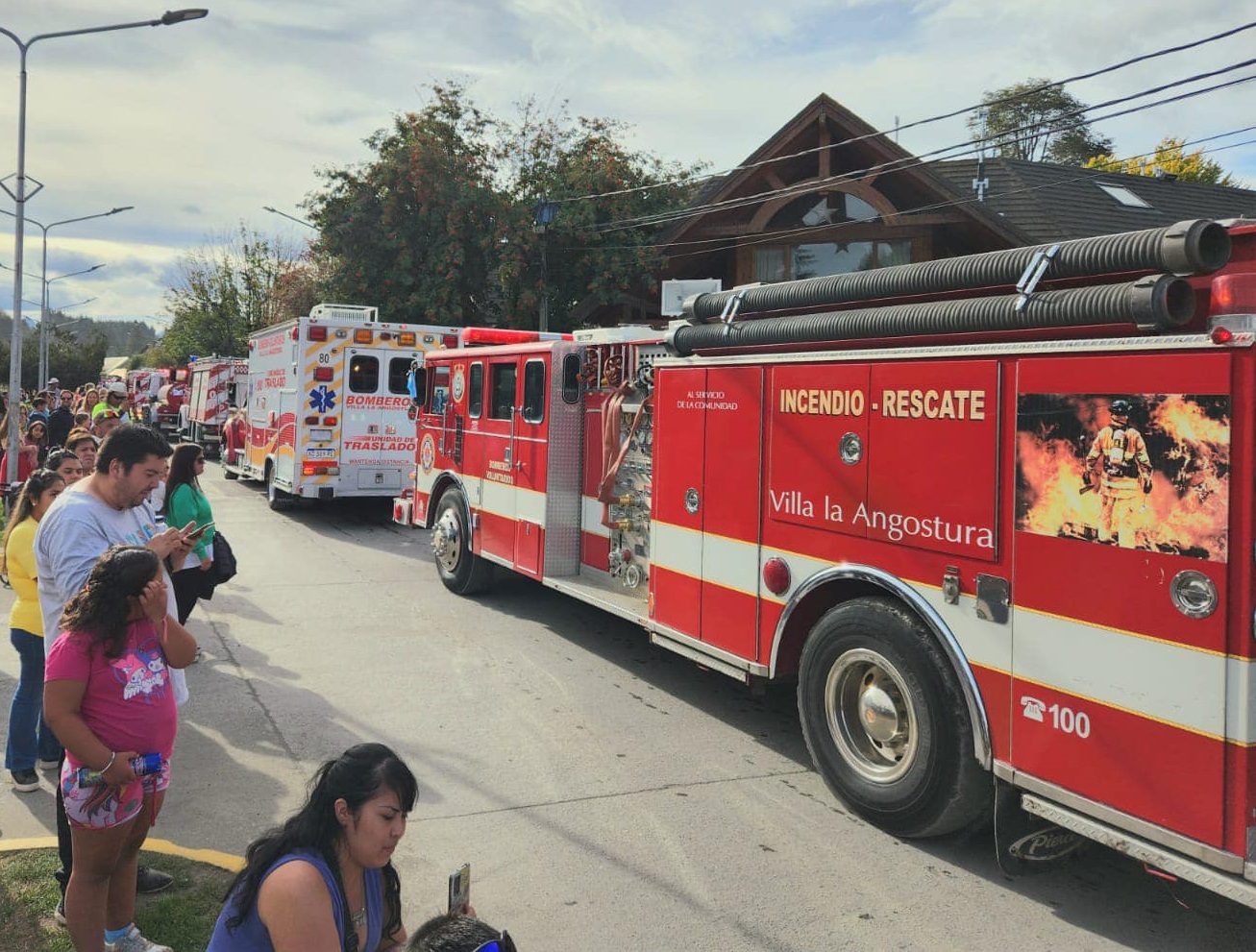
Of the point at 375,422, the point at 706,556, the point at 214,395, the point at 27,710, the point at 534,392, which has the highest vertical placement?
the point at 214,395

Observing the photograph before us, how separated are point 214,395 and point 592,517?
73.3ft

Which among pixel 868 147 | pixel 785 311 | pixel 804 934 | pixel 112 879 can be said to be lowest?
pixel 804 934

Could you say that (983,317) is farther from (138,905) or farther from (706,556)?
(138,905)

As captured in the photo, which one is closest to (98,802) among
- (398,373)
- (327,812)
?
(327,812)

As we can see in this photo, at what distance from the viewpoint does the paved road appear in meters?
4.08

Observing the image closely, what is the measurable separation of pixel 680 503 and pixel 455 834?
257 centimetres

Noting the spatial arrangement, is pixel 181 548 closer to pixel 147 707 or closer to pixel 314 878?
pixel 147 707

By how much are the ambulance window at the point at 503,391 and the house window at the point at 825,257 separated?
33.3ft

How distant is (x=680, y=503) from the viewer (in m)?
6.48

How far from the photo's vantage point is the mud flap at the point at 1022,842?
423cm

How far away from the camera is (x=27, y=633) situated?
4.77 metres

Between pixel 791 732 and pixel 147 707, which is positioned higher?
pixel 147 707

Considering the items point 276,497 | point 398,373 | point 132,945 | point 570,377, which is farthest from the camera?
point 276,497

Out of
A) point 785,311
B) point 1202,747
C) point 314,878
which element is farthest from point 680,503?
point 314,878
